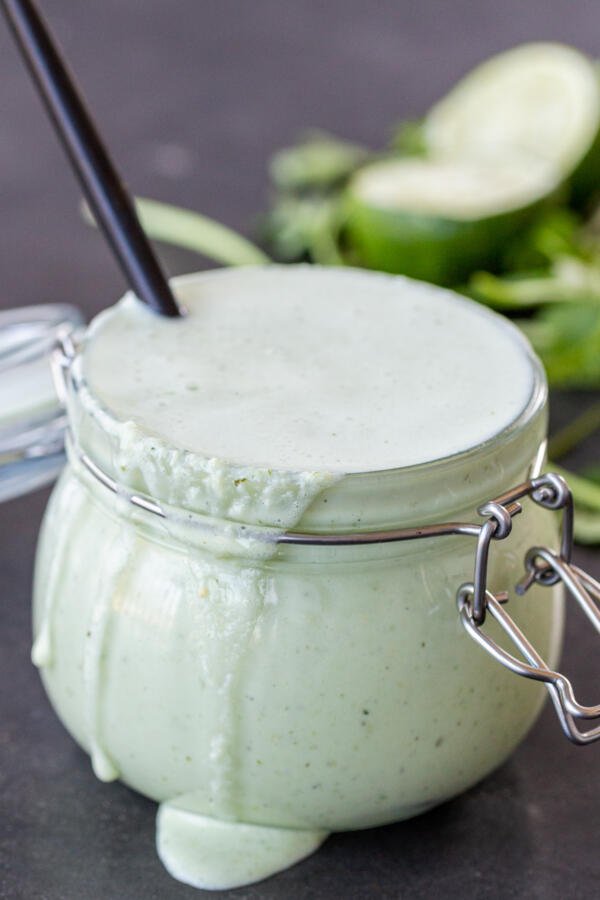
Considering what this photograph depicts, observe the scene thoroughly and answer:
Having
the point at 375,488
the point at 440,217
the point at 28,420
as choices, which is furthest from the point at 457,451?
the point at 440,217

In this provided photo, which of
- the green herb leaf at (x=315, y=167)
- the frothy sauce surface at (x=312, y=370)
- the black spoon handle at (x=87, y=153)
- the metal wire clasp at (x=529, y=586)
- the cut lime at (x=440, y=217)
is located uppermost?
the black spoon handle at (x=87, y=153)

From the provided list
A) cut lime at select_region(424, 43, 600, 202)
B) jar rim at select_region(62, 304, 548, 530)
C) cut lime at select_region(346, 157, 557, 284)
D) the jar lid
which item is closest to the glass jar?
jar rim at select_region(62, 304, 548, 530)

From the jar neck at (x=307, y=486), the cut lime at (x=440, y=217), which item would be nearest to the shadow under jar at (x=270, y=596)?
the jar neck at (x=307, y=486)

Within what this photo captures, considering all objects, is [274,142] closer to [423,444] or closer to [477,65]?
[477,65]

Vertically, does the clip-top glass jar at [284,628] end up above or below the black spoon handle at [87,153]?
below

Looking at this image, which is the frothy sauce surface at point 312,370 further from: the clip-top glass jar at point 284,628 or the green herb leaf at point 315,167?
the green herb leaf at point 315,167

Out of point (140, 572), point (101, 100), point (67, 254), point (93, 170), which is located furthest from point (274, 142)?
point (140, 572)

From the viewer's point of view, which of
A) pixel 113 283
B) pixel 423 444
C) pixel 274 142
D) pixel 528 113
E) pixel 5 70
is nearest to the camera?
pixel 423 444

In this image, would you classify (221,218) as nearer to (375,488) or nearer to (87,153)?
(87,153)
